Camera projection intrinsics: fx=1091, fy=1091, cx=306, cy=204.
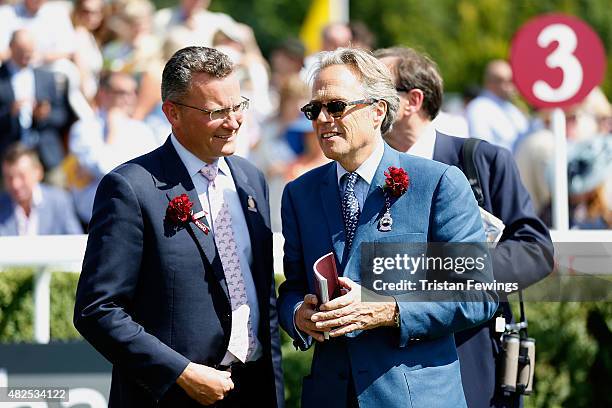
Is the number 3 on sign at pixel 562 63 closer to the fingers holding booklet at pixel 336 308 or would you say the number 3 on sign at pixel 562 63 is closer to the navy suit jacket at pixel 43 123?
the fingers holding booklet at pixel 336 308

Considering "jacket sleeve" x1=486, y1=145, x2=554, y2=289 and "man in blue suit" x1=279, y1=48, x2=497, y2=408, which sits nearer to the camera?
"man in blue suit" x1=279, y1=48, x2=497, y2=408

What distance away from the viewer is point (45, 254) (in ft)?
19.6

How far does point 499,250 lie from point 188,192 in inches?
54.7

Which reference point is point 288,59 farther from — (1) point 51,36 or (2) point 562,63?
(2) point 562,63

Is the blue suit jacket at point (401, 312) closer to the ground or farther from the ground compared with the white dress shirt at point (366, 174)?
closer to the ground

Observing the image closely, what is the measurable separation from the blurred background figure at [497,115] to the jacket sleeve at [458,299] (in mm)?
6021

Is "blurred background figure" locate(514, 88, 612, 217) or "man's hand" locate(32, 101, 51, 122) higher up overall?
"man's hand" locate(32, 101, 51, 122)

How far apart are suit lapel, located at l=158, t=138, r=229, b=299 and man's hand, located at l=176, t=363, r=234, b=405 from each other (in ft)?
1.07

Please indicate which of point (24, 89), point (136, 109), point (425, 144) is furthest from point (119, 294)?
point (24, 89)

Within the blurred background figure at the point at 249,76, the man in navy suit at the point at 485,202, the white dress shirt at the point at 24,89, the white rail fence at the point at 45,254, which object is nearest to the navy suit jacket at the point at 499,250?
the man in navy suit at the point at 485,202

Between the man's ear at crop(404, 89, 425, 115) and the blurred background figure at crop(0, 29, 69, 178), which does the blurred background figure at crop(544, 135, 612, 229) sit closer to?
the man's ear at crop(404, 89, 425, 115)

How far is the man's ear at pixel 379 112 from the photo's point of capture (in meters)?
4.26

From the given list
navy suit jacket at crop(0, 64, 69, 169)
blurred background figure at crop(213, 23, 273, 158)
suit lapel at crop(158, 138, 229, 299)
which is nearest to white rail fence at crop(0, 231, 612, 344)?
suit lapel at crop(158, 138, 229, 299)

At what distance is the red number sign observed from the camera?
7.02 meters
